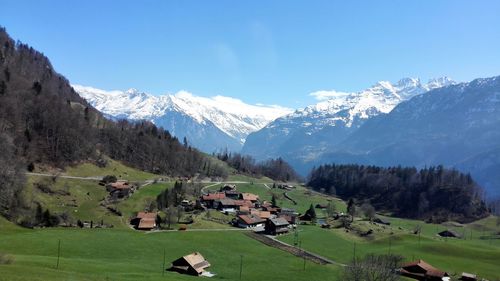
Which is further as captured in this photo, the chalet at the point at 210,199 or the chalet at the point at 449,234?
the chalet at the point at 210,199

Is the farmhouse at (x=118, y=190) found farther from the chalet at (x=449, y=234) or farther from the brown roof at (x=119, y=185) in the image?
the chalet at (x=449, y=234)

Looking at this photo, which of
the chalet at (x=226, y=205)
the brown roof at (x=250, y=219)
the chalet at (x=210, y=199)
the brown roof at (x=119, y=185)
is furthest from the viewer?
the chalet at (x=210, y=199)

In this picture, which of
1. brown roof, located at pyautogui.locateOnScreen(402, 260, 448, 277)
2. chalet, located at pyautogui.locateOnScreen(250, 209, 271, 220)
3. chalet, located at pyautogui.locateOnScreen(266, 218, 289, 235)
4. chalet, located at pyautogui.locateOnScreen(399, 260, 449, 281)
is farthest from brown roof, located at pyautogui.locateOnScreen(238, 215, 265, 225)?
chalet, located at pyautogui.locateOnScreen(399, 260, 449, 281)

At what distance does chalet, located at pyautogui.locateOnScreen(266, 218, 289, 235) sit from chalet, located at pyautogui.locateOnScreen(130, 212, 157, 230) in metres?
35.1

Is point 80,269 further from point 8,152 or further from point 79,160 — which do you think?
point 79,160

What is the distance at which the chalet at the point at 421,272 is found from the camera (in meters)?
98.6

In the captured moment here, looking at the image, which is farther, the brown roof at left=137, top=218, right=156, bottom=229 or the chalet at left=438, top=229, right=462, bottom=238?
the chalet at left=438, top=229, right=462, bottom=238

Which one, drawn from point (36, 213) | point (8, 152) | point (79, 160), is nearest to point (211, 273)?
point (36, 213)

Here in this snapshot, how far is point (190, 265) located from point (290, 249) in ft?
126

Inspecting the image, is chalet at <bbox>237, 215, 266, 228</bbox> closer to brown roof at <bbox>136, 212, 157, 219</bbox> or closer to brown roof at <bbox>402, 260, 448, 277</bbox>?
brown roof at <bbox>136, 212, 157, 219</bbox>

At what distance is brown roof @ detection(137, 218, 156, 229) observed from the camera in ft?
403

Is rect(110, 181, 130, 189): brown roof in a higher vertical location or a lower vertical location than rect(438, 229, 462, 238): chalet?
higher

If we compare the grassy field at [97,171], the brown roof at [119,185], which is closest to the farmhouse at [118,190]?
the brown roof at [119,185]

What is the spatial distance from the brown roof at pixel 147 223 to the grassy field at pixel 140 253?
22.5 ft
